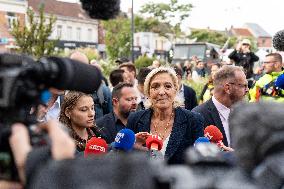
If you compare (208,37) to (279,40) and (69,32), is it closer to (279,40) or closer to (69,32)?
(69,32)

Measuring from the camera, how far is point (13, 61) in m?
1.56

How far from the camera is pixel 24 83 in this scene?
1.52 m

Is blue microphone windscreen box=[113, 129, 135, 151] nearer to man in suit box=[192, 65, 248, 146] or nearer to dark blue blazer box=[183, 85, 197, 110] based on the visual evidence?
man in suit box=[192, 65, 248, 146]

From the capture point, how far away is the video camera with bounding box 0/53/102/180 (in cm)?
150

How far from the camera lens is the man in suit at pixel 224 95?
514 cm

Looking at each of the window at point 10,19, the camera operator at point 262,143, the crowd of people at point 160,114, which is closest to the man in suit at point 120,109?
the crowd of people at point 160,114

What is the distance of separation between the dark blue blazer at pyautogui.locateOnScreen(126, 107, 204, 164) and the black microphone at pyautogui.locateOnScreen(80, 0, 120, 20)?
223 cm

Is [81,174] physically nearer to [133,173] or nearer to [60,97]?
[133,173]

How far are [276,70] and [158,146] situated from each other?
4.84m

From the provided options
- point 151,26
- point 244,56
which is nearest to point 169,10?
point 151,26

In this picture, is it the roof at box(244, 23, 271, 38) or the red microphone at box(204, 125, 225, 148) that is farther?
the roof at box(244, 23, 271, 38)

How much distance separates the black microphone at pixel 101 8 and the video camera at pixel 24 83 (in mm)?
345

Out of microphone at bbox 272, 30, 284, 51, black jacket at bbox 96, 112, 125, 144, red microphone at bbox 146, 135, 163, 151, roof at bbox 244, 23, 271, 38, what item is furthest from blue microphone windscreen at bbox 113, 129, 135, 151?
roof at bbox 244, 23, 271, 38

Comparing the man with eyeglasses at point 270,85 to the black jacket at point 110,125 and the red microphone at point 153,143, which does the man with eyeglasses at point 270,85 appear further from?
the red microphone at point 153,143
